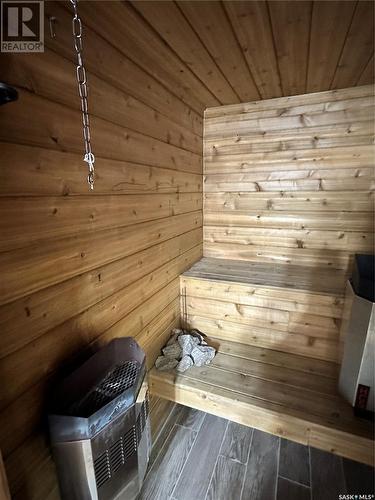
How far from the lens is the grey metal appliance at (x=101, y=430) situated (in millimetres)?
745

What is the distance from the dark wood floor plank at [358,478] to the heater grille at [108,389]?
4.34 feet

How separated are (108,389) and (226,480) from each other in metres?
0.97

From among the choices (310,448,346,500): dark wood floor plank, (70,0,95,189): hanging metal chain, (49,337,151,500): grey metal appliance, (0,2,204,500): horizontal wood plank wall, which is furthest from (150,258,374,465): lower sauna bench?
(70,0,95,189): hanging metal chain

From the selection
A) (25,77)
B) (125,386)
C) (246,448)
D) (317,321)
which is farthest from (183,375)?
(25,77)

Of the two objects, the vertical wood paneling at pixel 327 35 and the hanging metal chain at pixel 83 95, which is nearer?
the hanging metal chain at pixel 83 95

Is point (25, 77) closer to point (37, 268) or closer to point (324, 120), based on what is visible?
point (37, 268)

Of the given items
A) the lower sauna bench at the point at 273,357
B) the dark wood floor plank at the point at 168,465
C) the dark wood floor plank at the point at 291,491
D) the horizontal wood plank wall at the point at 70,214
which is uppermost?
the horizontal wood plank wall at the point at 70,214

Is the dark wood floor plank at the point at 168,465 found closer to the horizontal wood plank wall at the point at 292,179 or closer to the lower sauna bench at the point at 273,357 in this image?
the lower sauna bench at the point at 273,357

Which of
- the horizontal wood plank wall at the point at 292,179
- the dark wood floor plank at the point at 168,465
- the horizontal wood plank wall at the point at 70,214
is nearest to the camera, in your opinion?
the horizontal wood plank wall at the point at 70,214

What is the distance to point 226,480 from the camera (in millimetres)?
1313

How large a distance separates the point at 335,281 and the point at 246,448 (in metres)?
1.22

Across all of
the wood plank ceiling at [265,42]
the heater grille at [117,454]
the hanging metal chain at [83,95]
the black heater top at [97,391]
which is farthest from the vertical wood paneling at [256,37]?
the heater grille at [117,454]

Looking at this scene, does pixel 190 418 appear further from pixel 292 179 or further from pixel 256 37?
pixel 256 37

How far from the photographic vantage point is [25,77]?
0.73m
